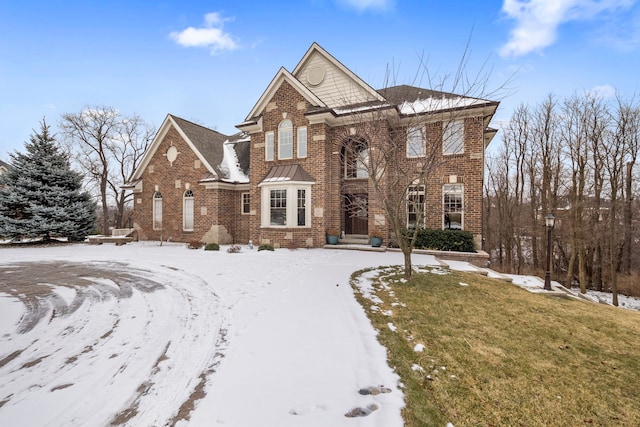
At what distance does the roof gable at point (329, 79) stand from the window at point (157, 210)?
1195 cm

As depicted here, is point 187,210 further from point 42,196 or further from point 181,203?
point 42,196

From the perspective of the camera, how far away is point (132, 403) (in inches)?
99.4

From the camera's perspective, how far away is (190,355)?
135 inches

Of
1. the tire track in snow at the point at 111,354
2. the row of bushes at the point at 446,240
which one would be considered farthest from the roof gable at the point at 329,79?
the tire track in snow at the point at 111,354

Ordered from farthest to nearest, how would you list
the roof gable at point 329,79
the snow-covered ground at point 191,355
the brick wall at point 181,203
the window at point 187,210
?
the window at point 187,210 < the brick wall at point 181,203 < the roof gable at point 329,79 < the snow-covered ground at point 191,355

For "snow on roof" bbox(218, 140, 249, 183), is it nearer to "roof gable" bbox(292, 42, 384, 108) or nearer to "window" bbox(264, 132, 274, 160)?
"window" bbox(264, 132, 274, 160)

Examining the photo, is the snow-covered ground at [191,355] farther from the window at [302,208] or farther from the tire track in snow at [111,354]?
the window at [302,208]

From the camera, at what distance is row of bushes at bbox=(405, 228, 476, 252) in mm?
12312

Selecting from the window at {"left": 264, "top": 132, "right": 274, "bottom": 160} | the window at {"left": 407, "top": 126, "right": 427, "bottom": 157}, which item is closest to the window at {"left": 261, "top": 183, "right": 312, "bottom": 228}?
the window at {"left": 264, "top": 132, "right": 274, "bottom": 160}

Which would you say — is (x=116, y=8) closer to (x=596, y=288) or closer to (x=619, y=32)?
(x=619, y=32)

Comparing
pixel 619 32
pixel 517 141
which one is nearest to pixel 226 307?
pixel 619 32

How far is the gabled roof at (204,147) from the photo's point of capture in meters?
16.5

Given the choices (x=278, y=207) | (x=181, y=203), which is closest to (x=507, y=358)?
(x=278, y=207)

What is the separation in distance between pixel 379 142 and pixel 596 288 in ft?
74.1
